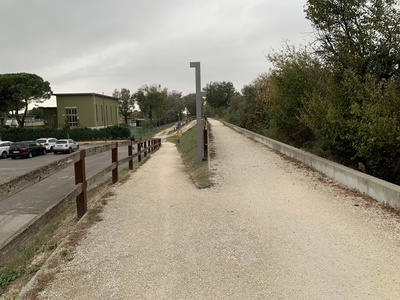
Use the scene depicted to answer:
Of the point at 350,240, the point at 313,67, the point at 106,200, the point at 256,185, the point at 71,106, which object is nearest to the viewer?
the point at 350,240

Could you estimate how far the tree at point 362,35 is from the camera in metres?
8.79

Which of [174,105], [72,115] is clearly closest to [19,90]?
[72,115]

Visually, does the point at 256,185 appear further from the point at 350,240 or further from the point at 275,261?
the point at 275,261

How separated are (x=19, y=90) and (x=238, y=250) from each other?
218ft

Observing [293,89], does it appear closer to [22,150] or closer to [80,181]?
[80,181]

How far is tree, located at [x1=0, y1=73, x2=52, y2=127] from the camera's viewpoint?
61312 millimetres

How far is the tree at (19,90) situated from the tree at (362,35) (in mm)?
61811

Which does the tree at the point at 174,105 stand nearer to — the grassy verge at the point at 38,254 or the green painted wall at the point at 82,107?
the green painted wall at the point at 82,107

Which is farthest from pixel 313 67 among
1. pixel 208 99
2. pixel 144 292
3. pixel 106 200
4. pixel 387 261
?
pixel 208 99

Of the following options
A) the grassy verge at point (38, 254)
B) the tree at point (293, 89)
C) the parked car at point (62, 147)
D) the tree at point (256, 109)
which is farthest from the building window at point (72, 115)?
the grassy verge at point (38, 254)

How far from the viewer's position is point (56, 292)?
3146 mm

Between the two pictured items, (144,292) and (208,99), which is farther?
(208,99)

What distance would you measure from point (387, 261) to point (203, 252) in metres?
1.94

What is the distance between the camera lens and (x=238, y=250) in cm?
401
